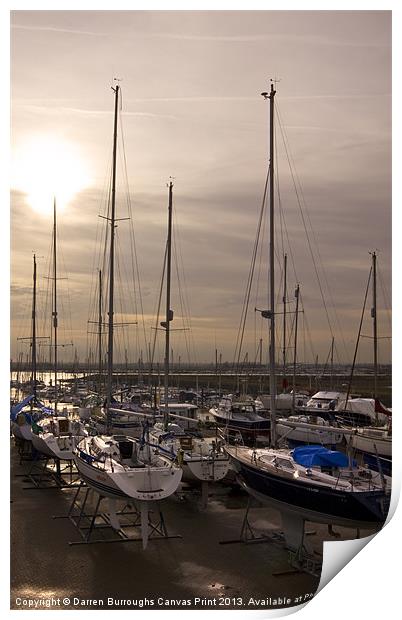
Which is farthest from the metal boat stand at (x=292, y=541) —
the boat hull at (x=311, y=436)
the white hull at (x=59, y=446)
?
the boat hull at (x=311, y=436)

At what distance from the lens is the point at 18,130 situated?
5.95 meters

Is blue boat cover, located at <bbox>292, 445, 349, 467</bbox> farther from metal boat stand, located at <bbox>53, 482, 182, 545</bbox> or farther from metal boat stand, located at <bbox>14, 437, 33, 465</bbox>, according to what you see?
metal boat stand, located at <bbox>14, 437, 33, 465</bbox>

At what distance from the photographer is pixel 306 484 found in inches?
263

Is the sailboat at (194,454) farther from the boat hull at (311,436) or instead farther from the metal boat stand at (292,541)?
the boat hull at (311,436)

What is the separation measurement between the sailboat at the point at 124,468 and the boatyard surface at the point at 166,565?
0.61 metres

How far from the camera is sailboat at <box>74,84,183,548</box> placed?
724cm

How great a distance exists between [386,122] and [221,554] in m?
4.87

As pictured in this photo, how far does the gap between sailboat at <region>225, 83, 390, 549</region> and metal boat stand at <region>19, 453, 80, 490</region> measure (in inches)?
160

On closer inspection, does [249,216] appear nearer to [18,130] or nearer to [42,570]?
[18,130]

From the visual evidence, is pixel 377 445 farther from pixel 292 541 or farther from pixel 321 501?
pixel 321 501

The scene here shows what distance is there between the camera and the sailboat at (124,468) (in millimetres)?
7241

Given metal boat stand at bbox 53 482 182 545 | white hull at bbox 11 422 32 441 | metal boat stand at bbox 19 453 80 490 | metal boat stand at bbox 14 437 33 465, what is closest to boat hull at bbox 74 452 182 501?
metal boat stand at bbox 53 482 182 545

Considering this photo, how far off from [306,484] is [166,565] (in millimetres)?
1706
